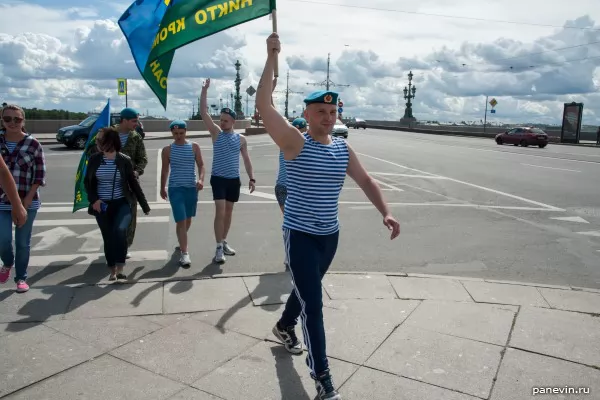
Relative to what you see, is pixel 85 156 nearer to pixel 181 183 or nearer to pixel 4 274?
pixel 181 183

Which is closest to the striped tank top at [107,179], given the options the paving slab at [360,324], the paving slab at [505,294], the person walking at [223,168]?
the person walking at [223,168]

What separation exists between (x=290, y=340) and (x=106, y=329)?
5.11 ft

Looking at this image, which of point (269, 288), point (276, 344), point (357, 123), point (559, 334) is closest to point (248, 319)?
point (276, 344)

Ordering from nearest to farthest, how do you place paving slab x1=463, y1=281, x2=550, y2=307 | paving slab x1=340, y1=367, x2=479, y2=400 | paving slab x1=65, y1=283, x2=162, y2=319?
paving slab x1=340, y1=367, x2=479, y2=400 → paving slab x1=65, y1=283, x2=162, y2=319 → paving slab x1=463, y1=281, x2=550, y2=307

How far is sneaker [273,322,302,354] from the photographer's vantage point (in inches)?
154

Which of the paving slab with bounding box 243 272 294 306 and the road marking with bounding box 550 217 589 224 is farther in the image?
the road marking with bounding box 550 217 589 224

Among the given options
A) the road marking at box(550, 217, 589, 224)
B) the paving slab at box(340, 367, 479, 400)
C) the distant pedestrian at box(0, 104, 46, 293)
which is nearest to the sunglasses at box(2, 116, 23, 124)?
the distant pedestrian at box(0, 104, 46, 293)

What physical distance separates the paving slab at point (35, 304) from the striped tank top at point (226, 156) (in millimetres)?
2223

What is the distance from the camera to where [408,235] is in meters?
8.17

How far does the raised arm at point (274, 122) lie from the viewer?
126 inches

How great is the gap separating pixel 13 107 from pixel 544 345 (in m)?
5.22

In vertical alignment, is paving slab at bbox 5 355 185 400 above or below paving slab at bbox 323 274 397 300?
below

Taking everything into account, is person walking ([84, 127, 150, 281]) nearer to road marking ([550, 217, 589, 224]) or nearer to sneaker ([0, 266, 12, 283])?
sneaker ([0, 266, 12, 283])

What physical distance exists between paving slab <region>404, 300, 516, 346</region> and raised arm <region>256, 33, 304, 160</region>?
6.96ft
